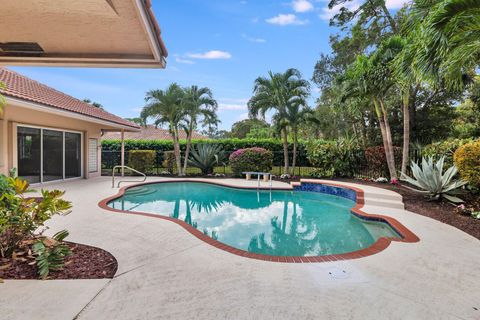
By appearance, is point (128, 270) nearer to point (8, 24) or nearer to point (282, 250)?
point (282, 250)

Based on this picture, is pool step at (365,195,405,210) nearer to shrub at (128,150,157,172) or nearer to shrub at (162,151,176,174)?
shrub at (162,151,176,174)

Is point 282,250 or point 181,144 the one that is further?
point 181,144

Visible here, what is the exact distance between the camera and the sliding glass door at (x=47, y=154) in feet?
35.2

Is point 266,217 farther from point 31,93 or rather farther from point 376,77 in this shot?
point 31,93

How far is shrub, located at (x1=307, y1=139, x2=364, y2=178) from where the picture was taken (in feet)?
45.4

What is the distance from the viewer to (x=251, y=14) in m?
13.5

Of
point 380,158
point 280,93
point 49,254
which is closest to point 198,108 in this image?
point 280,93

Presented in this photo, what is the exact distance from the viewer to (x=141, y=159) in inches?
677

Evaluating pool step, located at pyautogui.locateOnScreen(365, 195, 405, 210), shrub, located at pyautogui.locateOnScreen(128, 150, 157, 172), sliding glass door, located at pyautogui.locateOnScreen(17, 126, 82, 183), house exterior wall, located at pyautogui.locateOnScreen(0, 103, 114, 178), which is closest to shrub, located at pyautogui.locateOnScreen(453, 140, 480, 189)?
pool step, located at pyautogui.locateOnScreen(365, 195, 405, 210)

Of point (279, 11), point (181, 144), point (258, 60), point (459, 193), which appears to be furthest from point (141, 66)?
point (258, 60)

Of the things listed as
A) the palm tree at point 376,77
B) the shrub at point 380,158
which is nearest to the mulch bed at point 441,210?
the palm tree at point 376,77

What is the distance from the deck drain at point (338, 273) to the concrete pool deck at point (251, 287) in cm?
3

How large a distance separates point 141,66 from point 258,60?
17.6 m

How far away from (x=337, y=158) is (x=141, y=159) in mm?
12249
